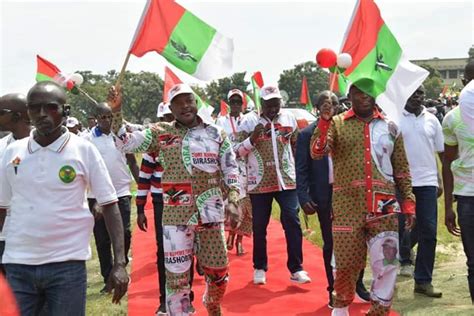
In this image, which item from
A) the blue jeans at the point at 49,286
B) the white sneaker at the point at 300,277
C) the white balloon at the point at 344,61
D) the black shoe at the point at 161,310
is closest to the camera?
the blue jeans at the point at 49,286

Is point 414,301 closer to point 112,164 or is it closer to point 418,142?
point 418,142

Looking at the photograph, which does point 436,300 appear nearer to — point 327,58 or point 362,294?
point 362,294

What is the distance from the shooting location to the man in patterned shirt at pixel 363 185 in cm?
518

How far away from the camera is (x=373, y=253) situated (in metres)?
5.18

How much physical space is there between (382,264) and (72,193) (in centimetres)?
257

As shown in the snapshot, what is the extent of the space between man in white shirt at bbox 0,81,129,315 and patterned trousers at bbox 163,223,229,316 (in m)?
1.45

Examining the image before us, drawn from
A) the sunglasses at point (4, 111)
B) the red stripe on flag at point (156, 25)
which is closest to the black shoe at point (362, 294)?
the red stripe on flag at point (156, 25)

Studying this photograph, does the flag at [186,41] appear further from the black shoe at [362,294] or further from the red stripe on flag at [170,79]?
the black shoe at [362,294]

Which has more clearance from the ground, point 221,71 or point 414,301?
point 221,71

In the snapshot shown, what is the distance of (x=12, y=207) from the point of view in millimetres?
3791

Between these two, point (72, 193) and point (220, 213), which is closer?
point (72, 193)

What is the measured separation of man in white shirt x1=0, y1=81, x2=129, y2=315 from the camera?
367cm

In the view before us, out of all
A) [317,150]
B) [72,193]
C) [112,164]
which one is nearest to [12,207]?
[72,193]

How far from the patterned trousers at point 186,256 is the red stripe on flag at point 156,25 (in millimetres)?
1635
